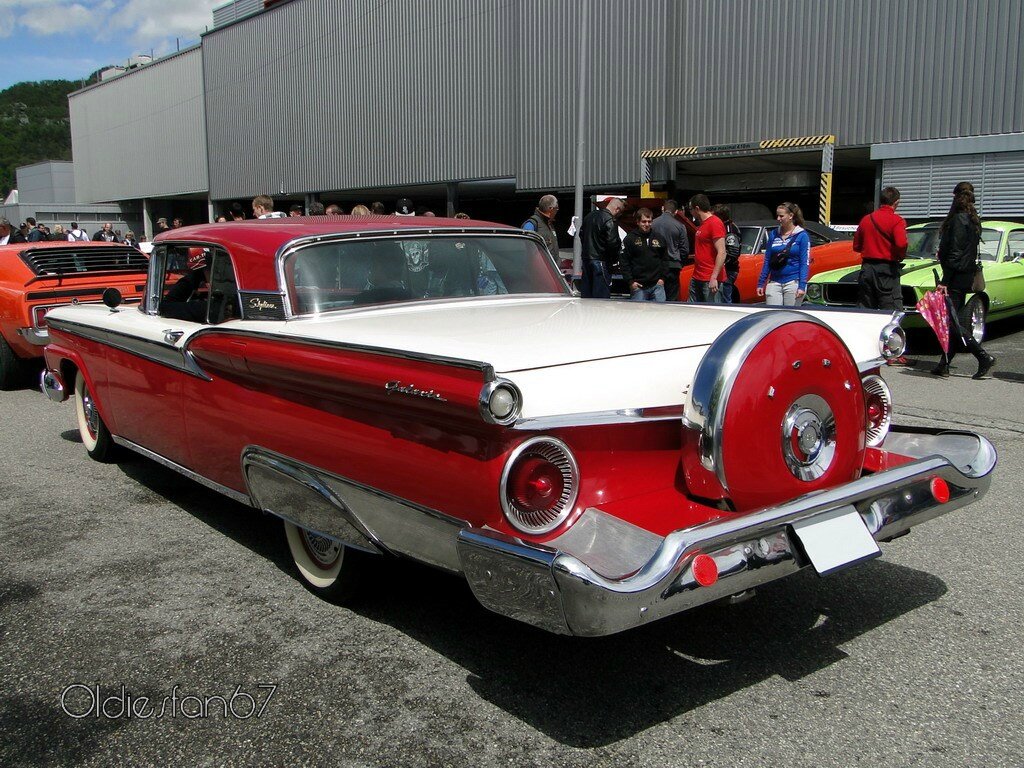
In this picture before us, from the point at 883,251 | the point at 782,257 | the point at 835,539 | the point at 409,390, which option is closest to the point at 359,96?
the point at 782,257

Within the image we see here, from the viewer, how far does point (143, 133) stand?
40344 mm

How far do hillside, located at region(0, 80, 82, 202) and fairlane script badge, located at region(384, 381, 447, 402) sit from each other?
109 metres

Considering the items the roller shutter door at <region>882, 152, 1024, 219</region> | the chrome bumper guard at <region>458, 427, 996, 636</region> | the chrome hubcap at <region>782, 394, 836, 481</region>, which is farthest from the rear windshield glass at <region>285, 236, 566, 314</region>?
the roller shutter door at <region>882, 152, 1024, 219</region>

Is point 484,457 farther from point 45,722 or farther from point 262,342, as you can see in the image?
point 45,722

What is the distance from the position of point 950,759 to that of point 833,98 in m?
16.1

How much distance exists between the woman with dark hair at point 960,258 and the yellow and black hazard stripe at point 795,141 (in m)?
8.54

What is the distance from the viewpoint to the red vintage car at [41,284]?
28.6 feet

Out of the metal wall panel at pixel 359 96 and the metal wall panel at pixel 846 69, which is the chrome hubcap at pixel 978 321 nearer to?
the metal wall panel at pixel 846 69

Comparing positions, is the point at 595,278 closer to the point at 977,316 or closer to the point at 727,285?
the point at 727,285

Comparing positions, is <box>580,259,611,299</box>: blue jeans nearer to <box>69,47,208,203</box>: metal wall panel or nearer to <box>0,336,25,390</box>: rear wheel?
<box>0,336,25,390</box>: rear wheel

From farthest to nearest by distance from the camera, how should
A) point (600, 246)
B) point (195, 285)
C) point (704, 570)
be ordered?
point (600, 246), point (195, 285), point (704, 570)

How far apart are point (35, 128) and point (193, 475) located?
377 feet

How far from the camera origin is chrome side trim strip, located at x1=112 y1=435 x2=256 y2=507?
3963 millimetres

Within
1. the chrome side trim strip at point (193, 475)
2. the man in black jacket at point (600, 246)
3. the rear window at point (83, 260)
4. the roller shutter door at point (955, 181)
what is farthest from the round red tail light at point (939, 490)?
the roller shutter door at point (955, 181)
